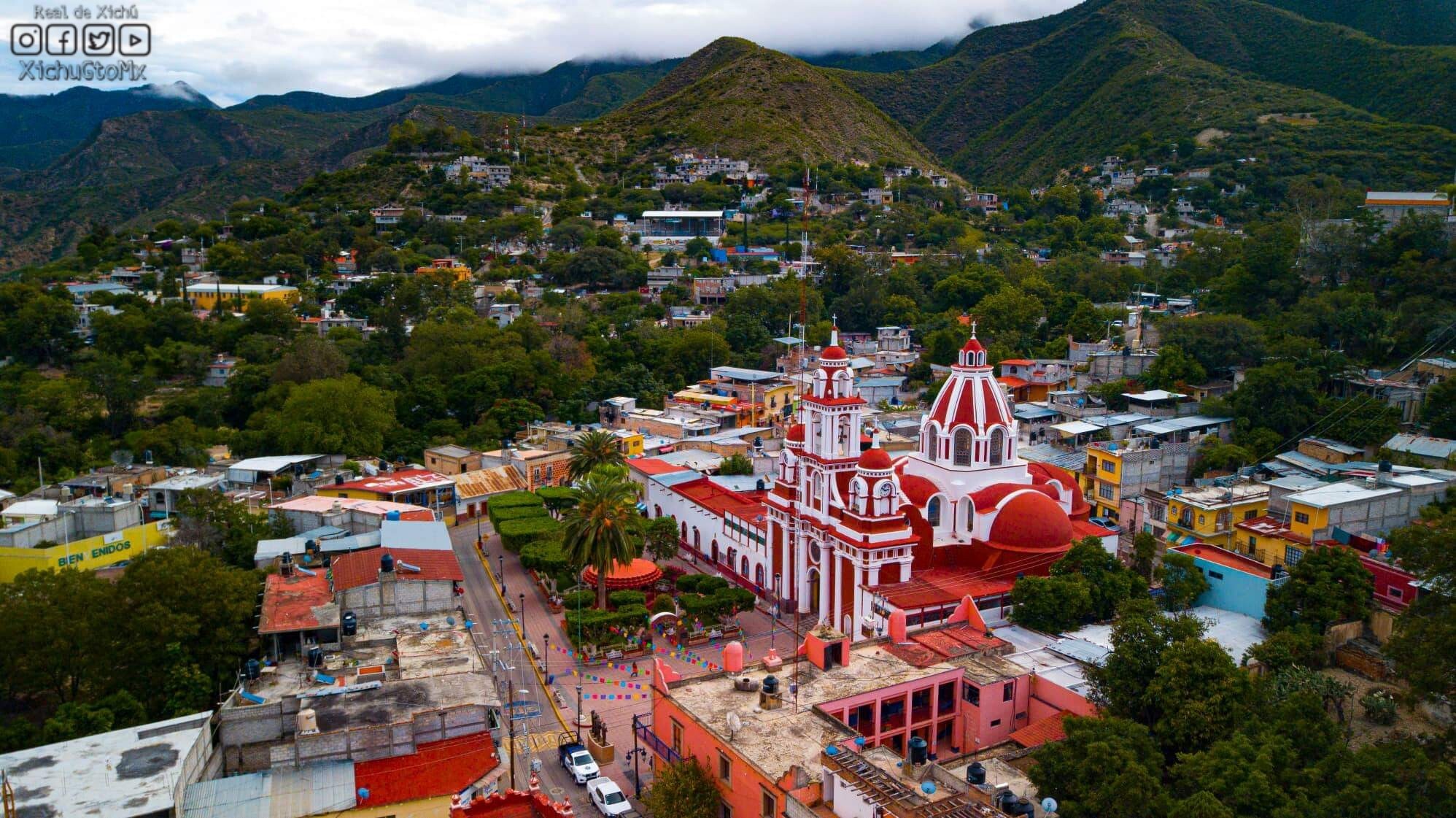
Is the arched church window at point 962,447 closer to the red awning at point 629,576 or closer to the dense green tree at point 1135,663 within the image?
the dense green tree at point 1135,663

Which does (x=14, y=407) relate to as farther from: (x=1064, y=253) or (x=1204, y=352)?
(x=1064, y=253)

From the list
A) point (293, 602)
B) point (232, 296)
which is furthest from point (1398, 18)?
point (293, 602)

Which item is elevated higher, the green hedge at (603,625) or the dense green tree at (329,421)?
the dense green tree at (329,421)

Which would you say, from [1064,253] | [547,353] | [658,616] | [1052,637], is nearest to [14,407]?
[547,353]

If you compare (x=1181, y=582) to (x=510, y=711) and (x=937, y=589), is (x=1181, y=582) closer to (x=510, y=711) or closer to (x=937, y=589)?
(x=937, y=589)

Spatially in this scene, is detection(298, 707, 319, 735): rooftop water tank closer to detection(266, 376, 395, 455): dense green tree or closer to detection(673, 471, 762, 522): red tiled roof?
detection(673, 471, 762, 522): red tiled roof

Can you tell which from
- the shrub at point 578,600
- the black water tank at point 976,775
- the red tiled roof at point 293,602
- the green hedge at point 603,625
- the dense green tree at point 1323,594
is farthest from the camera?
the shrub at point 578,600

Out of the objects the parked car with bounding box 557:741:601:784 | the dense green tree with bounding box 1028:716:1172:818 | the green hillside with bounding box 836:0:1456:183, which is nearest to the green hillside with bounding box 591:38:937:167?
the green hillside with bounding box 836:0:1456:183

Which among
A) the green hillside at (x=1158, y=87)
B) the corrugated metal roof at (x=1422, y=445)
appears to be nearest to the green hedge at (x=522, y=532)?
the corrugated metal roof at (x=1422, y=445)
